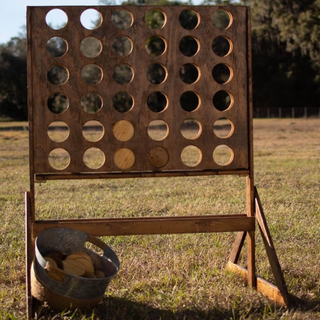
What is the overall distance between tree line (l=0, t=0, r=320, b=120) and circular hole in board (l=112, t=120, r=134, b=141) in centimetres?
4096

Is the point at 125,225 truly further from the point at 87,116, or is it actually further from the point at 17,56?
the point at 17,56

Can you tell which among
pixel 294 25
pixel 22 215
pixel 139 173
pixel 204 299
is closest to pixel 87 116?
pixel 139 173

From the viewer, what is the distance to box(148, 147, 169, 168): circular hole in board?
4066mm

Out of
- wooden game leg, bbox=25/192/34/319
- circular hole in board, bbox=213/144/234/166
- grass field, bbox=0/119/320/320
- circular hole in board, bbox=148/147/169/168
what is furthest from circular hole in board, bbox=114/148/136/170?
circular hole in board, bbox=213/144/234/166

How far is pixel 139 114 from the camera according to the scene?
13.3 ft

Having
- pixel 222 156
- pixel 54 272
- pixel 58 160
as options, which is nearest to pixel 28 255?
pixel 54 272

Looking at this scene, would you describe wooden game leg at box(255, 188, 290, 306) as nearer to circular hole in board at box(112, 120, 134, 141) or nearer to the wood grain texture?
the wood grain texture

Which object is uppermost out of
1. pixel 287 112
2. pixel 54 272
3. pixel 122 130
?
pixel 122 130

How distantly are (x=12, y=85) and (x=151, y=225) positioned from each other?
1720 inches

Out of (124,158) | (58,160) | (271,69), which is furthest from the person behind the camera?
(271,69)

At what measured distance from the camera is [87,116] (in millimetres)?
4023

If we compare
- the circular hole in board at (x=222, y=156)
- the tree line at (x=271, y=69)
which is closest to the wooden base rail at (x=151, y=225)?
the circular hole in board at (x=222, y=156)

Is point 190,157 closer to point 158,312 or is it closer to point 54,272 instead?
point 158,312

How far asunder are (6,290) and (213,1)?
50640 millimetres
